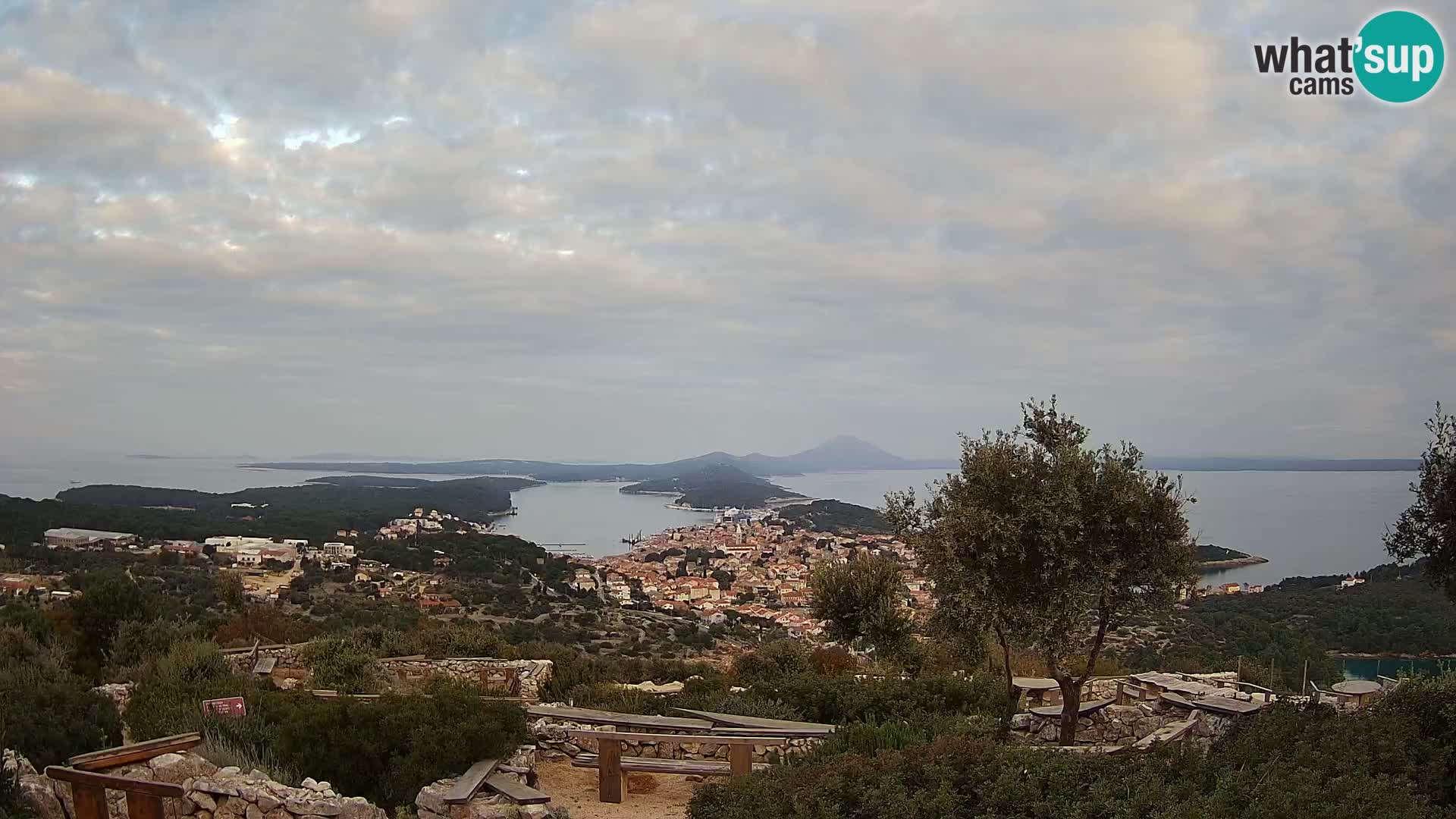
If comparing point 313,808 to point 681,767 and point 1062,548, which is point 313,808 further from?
point 1062,548

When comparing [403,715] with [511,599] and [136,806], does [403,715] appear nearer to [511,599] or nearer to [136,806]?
[136,806]

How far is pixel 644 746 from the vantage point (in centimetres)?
803

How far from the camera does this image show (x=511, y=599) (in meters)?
26.0

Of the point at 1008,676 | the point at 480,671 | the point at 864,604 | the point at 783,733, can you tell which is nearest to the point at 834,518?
the point at 864,604

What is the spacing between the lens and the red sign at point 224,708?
7515 millimetres

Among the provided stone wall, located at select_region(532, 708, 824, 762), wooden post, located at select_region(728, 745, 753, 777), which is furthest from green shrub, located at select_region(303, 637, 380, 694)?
wooden post, located at select_region(728, 745, 753, 777)

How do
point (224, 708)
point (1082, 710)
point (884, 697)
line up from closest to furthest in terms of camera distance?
point (224, 708), point (1082, 710), point (884, 697)

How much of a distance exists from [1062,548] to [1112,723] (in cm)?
375

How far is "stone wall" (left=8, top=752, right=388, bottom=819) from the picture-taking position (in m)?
5.69

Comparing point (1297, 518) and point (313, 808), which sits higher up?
point (313, 808)

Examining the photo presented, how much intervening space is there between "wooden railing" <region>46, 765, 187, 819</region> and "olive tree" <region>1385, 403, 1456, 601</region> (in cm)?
932

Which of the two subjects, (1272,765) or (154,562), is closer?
(1272,765)

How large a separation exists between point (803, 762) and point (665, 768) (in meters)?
1.25

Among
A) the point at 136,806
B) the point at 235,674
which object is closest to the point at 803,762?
the point at 136,806
